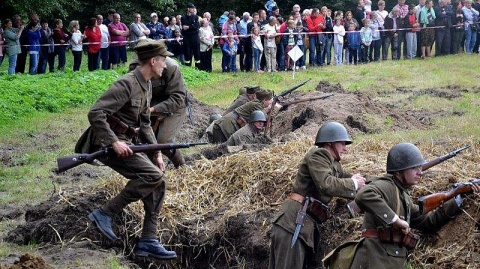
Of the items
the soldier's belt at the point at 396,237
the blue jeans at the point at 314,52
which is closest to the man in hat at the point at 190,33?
the blue jeans at the point at 314,52

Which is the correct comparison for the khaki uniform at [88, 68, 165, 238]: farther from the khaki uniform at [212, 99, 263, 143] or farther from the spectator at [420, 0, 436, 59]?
the spectator at [420, 0, 436, 59]

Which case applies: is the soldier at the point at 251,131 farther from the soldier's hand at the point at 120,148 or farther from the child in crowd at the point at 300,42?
the child in crowd at the point at 300,42

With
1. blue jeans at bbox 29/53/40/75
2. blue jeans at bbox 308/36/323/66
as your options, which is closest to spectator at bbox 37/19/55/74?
blue jeans at bbox 29/53/40/75

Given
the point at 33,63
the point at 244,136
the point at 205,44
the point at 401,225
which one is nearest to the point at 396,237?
the point at 401,225

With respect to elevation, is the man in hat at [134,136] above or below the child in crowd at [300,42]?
above

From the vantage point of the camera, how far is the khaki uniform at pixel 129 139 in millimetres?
10117

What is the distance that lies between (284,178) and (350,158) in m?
0.91

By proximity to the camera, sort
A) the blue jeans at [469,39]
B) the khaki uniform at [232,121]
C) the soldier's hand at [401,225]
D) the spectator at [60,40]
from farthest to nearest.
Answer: the blue jeans at [469,39] < the spectator at [60,40] < the khaki uniform at [232,121] < the soldier's hand at [401,225]

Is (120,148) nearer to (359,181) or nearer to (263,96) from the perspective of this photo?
(359,181)

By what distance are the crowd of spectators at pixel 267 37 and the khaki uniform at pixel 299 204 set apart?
18244 mm

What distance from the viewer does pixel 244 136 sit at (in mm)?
16766

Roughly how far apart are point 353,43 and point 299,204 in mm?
21092

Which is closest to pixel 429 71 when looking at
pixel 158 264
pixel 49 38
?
pixel 49 38

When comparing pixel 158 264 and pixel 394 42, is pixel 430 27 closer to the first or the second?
pixel 394 42
